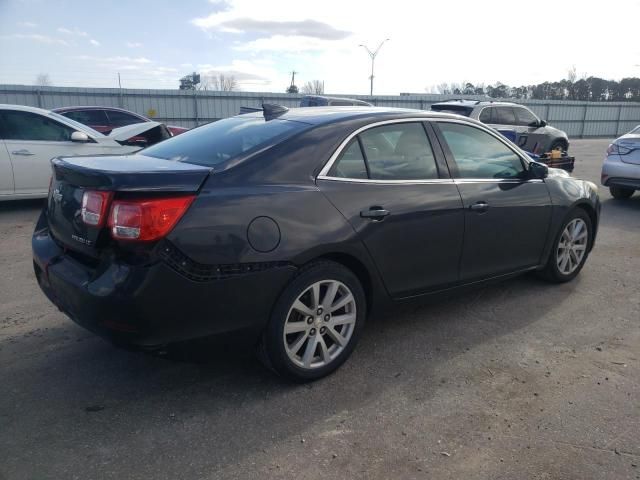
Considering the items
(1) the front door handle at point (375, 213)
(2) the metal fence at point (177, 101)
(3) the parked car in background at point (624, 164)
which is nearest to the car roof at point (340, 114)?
(1) the front door handle at point (375, 213)

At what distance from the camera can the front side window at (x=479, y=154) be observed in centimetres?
401

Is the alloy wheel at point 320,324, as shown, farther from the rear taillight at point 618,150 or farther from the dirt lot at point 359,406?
the rear taillight at point 618,150

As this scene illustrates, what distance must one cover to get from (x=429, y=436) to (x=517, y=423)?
51 cm

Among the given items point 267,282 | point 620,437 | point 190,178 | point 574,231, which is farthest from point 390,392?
point 574,231

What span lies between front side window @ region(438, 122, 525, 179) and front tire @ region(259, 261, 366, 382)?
1.32 metres

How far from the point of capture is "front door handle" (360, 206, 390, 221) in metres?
3.33

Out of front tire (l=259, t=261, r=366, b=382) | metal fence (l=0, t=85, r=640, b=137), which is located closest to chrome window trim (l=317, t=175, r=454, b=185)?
front tire (l=259, t=261, r=366, b=382)

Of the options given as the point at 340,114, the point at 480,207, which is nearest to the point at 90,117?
the point at 340,114

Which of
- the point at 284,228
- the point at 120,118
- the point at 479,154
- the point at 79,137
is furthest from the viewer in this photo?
the point at 120,118

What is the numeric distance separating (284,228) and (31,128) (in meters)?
6.64

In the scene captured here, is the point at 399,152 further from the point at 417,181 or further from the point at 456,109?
the point at 456,109

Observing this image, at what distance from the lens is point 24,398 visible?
3037 mm

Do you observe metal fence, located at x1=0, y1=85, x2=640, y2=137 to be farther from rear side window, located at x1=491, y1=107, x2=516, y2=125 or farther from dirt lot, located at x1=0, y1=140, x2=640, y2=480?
dirt lot, located at x1=0, y1=140, x2=640, y2=480

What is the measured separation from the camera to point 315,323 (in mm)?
3211
